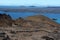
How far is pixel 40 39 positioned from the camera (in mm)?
20859

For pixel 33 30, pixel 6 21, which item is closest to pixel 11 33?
pixel 33 30

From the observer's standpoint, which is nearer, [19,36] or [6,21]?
[19,36]

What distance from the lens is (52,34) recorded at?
2217cm

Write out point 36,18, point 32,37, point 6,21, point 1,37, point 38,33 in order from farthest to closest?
point 36,18 < point 6,21 < point 38,33 < point 32,37 < point 1,37

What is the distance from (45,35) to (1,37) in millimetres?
3760

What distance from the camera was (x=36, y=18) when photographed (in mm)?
33875

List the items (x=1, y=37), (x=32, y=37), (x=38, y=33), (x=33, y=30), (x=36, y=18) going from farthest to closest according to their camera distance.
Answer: (x=36, y=18) → (x=33, y=30) → (x=38, y=33) → (x=32, y=37) → (x=1, y=37)

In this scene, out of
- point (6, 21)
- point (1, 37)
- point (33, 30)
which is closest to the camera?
point (1, 37)

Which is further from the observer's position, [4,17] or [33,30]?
[4,17]

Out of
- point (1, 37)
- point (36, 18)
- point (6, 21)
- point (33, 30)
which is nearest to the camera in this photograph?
point (1, 37)

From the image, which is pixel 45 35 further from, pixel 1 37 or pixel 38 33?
pixel 1 37

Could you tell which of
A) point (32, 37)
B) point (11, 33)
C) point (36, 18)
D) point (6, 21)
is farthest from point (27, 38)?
point (36, 18)

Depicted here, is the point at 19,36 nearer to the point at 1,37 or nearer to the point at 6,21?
the point at 1,37

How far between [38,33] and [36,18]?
10.9m
